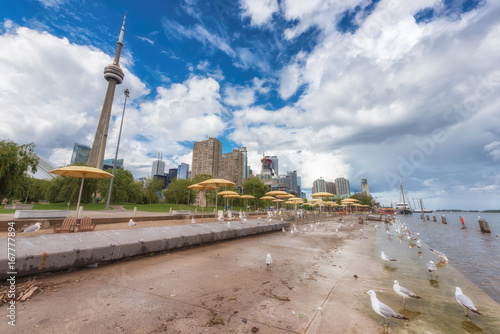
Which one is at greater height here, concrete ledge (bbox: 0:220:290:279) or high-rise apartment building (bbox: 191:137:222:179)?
high-rise apartment building (bbox: 191:137:222:179)

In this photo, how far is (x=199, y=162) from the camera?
11012 cm

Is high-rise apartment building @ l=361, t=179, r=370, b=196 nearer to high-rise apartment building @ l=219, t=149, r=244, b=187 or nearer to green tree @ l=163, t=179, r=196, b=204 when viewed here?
high-rise apartment building @ l=219, t=149, r=244, b=187

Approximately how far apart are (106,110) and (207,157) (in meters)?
49.1

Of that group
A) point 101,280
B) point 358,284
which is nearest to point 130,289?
point 101,280

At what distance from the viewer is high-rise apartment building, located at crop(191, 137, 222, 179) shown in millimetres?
106438

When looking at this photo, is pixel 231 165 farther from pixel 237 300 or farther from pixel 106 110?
pixel 237 300

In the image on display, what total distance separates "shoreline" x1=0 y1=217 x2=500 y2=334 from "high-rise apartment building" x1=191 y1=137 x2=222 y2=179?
102294 millimetres

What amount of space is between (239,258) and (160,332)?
357 cm

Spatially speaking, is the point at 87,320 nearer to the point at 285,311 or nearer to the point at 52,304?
the point at 52,304

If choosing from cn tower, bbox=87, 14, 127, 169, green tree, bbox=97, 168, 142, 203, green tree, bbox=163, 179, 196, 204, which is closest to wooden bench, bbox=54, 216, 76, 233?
green tree, bbox=97, 168, 142, 203

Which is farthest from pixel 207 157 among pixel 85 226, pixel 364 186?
pixel 364 186

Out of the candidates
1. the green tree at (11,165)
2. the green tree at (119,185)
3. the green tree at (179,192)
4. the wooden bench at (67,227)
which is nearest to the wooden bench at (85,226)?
the wooden bench at (67,227)

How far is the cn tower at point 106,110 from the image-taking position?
6931 cm

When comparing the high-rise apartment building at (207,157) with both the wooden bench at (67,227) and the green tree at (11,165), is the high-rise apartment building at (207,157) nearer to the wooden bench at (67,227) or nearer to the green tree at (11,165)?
the green tree at (11,165)
